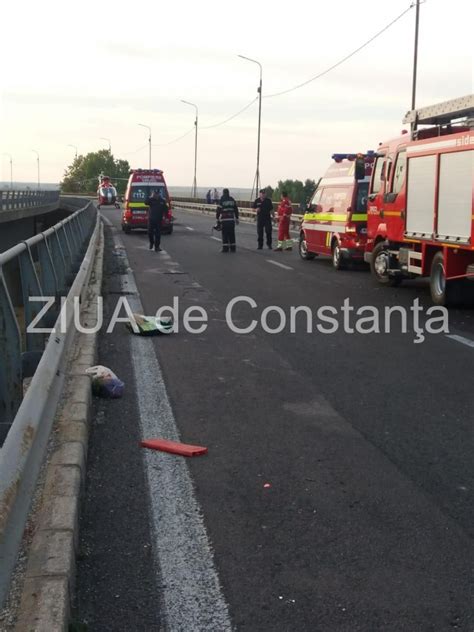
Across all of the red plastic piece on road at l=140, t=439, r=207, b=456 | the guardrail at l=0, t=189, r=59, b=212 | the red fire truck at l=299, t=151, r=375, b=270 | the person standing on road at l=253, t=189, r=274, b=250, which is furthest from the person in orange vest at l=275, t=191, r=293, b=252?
the red plastic piece on road at l=140, t=439, r=207, b=456

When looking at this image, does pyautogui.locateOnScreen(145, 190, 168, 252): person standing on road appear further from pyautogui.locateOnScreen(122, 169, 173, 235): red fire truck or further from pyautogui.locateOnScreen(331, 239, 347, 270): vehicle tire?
pyautogui.locateOnScreen(122, 169, 173, 235): red fire truck

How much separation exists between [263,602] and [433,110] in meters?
11.2

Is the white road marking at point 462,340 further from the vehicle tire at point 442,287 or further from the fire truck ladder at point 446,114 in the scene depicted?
the fire truck ladder at point 446,114

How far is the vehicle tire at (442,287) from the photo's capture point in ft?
41.4

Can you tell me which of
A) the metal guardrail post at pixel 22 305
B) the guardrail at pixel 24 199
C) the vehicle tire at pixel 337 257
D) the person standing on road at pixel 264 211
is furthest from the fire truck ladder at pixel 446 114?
the guardrail at pixel 24 199

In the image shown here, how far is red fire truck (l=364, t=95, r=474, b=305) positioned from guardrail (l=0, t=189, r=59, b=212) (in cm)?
2279

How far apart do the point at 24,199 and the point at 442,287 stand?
108 feet

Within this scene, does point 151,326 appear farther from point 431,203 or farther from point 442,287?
point 431,203

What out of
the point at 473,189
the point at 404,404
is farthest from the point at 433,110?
the point at 404,404

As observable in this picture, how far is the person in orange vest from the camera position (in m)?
25.4

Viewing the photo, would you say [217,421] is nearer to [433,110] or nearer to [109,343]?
[109,343]

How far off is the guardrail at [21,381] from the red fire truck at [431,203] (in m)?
6.48

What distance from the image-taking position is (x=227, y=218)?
81.2ft

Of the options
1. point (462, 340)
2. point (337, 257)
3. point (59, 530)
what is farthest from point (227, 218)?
point (59, 530)
